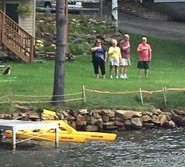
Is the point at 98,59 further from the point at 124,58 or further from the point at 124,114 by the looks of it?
the point at 124,114

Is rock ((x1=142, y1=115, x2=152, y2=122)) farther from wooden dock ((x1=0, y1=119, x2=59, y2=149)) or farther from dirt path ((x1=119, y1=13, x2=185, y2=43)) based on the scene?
dirt path ((x1=119, y1=13, x2=185, y2=43))

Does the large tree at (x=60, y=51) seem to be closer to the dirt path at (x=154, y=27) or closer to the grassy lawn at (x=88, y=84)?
the grassy lawn at (x=88, y=84)

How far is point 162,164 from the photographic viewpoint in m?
20.4

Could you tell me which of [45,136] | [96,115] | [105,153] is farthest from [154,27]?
[105,153]

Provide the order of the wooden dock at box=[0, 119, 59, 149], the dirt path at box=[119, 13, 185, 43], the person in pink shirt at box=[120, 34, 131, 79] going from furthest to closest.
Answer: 1. the dirt path at box=[119, 13, 185, 43]
2. the person in pink shirt at box=[120, 34, 131, 79]
3. the wooden dock at box=[0, 119, 59, 149]

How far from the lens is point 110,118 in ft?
87.7

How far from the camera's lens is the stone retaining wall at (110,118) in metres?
25.9

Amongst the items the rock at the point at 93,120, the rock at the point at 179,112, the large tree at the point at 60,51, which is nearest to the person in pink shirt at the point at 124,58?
the rock at the point at 179,112

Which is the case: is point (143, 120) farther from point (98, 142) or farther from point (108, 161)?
point (108, 161)

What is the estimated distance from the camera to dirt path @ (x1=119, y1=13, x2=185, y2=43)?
158ft

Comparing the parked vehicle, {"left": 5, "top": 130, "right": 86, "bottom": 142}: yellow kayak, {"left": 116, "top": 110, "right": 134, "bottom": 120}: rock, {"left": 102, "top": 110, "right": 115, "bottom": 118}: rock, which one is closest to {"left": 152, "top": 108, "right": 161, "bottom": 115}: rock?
{"left": 116, "top": 110, "right": 134, "bottom": 120}: rock

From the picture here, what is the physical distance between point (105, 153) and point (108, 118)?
471cm

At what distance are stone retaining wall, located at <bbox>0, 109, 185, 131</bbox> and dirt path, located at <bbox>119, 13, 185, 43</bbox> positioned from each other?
19.6 meters

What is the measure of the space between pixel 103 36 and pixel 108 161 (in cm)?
2292
